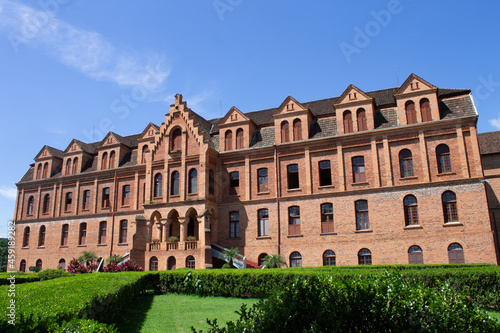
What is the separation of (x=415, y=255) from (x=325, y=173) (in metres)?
8.78

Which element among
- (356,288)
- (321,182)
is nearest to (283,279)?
(356,288)

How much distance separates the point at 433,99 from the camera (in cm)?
2853

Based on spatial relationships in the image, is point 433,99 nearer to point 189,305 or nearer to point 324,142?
point 324,142

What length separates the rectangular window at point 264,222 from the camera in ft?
104

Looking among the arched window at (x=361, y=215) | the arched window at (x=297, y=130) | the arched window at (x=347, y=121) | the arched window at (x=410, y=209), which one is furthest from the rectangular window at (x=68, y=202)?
the arched window at (x=410, y=209)

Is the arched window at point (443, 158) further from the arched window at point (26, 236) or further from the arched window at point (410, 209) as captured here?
the arched window at point (26, 236)

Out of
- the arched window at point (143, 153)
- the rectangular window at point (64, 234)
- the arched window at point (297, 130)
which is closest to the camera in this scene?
the arched window at point (297, 130)

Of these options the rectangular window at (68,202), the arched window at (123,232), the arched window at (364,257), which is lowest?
the arched window at (364,257)

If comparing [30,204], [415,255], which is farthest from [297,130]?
[30,204]

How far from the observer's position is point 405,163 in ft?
94.2

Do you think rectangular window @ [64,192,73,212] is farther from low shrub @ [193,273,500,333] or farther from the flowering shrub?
low shrub @ [193,273,500,333]

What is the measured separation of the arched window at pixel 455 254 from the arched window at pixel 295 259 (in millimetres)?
10262

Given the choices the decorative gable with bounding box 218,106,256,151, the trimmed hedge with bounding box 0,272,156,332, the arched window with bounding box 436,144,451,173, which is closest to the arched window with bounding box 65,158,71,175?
the decorative gable with bounding box 218,106,256,151

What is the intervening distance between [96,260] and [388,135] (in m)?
28.2
